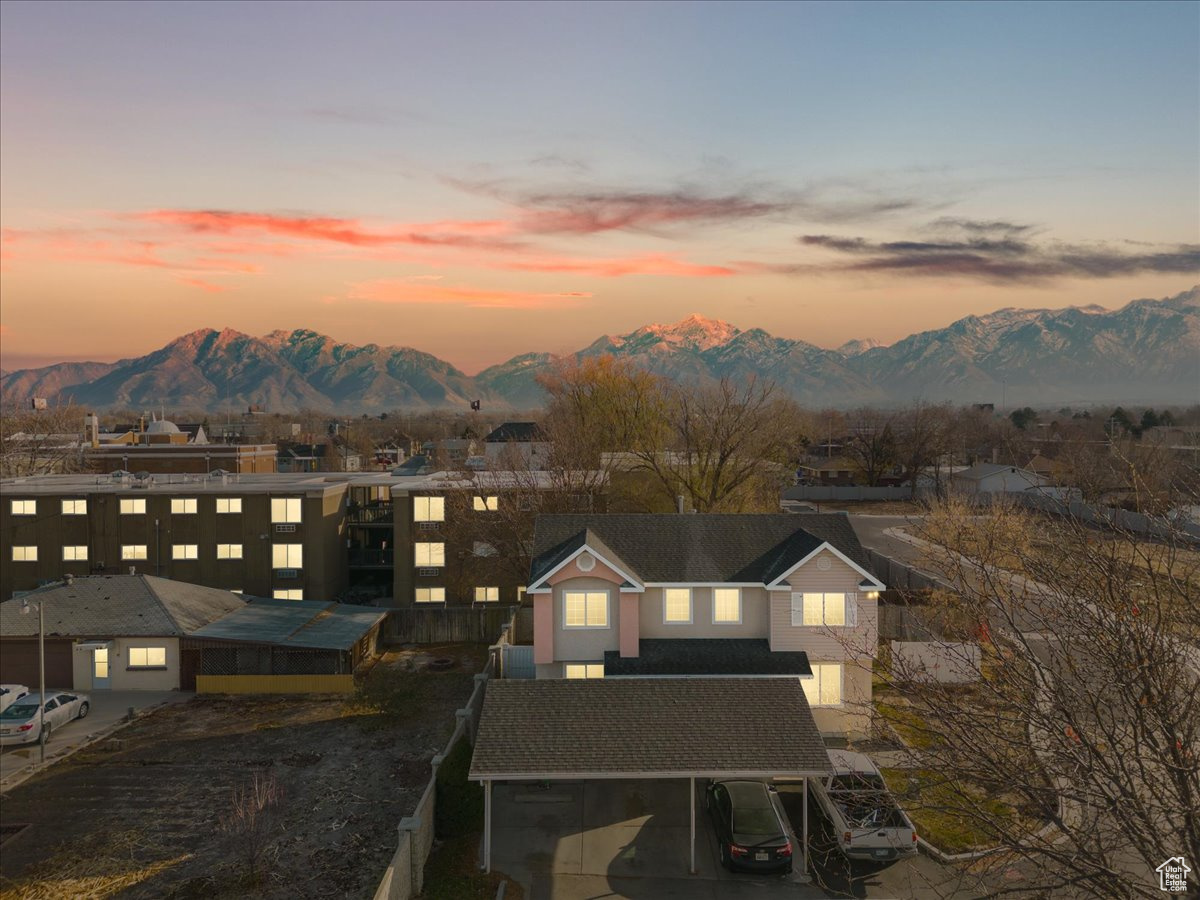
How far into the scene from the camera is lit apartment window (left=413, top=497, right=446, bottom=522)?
148 ft

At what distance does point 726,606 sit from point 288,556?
28617mm

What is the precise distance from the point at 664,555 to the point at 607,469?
2027cm

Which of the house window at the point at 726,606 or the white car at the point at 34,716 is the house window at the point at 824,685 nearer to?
the house window at the point at 726,606

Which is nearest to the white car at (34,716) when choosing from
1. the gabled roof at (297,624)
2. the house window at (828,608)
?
the gabled roof at (297,624)

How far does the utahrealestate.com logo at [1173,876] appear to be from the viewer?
8.63 metres

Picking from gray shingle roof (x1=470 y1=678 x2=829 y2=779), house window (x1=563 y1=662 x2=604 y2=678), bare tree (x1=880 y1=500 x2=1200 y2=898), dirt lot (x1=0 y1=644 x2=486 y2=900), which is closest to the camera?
bare tree (x1=880 y1=500 x2=1200 y2=898)

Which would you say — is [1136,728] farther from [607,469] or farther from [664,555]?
[607,469]

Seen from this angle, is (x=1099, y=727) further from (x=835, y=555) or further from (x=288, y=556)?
(x=288, y=556)

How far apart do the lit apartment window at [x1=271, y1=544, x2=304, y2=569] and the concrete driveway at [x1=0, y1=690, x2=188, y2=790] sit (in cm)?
1259

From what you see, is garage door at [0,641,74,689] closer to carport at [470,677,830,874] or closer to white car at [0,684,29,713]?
white car at [0,684,29,713]

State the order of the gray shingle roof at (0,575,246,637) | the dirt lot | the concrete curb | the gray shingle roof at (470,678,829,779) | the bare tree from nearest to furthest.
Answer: the bare tree < the dirt lot < the gray shingle roof at (470,678,829,779) < the concrete curb < the gray shingle roof at (0,575,246,637)

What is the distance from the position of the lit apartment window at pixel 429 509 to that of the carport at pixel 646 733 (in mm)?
23960

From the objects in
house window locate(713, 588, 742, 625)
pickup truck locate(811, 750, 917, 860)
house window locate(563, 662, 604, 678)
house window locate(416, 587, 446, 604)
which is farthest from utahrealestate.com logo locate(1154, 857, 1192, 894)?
house window locate(416, 587, 446, 604)

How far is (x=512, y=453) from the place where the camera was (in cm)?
5394
